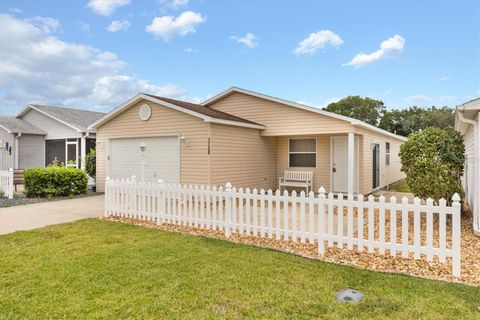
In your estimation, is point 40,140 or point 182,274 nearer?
point 182,274

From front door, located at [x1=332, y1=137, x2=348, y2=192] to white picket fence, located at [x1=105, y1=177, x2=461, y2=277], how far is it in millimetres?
4520

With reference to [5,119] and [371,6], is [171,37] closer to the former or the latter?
[371,6]

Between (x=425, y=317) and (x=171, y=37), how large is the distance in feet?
53.8

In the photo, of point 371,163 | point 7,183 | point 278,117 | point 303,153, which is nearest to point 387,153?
point 371,163

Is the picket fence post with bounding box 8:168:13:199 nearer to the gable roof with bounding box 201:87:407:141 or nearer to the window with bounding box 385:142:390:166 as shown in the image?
the gable roof with bounding box 201:87:407:141

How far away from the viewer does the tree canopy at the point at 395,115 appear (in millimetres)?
41438

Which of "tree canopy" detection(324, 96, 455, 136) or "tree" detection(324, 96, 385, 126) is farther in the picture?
"tree" detection(324, 96, 385, 126)

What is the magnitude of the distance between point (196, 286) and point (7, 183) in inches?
446

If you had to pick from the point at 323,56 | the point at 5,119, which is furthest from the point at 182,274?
the point at 5,119

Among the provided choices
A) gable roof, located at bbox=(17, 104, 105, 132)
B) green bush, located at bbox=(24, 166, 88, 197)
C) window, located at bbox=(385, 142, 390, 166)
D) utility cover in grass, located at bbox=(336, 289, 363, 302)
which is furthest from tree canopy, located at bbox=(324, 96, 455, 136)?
utility cover in grass, located at bbox=(336, 289, 363, 302)

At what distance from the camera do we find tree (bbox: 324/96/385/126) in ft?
154

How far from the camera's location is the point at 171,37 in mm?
16562

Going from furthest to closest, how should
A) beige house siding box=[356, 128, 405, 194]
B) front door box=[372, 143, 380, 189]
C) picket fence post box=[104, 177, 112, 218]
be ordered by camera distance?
front door box=[372, 143, 380, 189] < beige house siding box=[356, 128, 405, 194] < picket fence post box=[104, 177, 112, 218]

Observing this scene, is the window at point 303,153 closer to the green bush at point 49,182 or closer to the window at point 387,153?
the window at point 387,153
